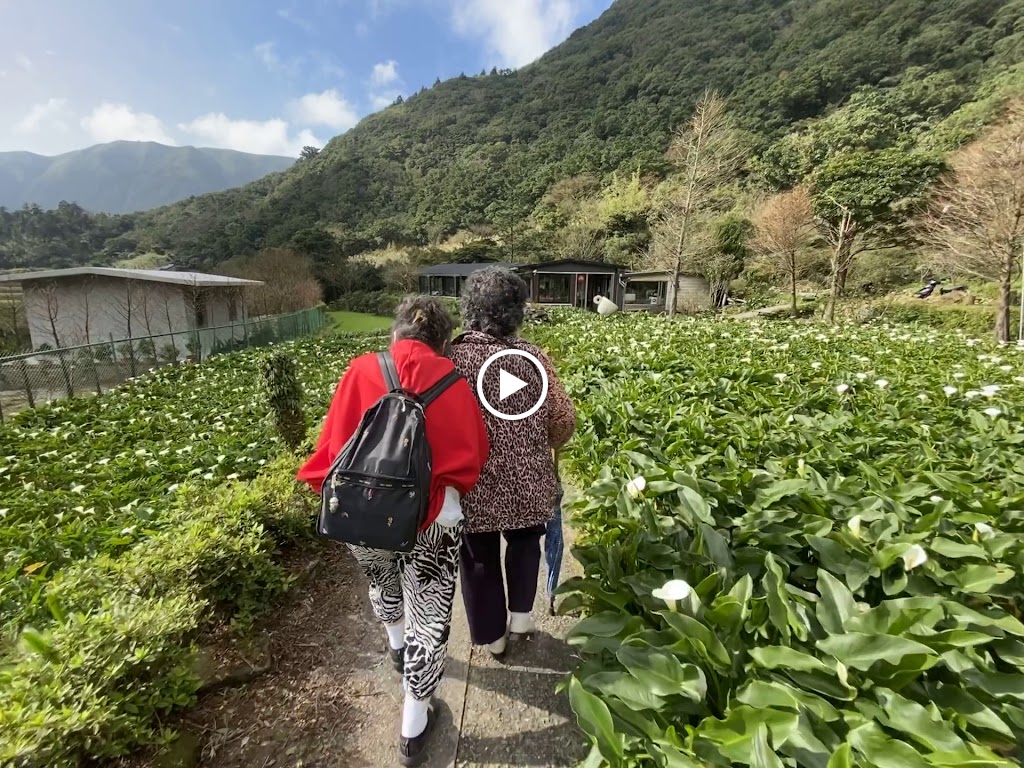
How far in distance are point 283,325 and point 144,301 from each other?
4183 mm

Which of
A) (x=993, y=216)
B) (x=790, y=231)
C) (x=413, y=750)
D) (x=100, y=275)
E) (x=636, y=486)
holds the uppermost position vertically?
(x=790, y=231)

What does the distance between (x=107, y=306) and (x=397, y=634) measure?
18.0 metres

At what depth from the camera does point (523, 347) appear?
175 cm

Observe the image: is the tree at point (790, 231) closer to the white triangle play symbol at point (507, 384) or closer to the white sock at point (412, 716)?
the white triangle play symbol at point (507, 384)

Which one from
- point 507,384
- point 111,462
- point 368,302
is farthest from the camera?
point 368,302

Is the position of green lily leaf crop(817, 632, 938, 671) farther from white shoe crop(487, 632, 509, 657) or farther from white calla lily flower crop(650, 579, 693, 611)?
white shoe crop(487, 632, 509, 657)

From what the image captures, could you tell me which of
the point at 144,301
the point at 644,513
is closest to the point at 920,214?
the point at 644,513

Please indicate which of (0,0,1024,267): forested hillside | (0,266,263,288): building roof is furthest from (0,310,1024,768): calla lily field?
(0,0,1024,267): forested hillside

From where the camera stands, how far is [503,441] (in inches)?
69.6

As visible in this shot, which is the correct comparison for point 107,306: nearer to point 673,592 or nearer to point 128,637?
point 128,637

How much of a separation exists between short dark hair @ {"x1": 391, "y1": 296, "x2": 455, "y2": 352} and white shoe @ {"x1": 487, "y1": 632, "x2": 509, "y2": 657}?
1.35m

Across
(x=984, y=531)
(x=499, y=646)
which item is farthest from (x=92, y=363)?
(x=984, y=531)

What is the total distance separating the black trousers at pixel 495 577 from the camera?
1.85 meters

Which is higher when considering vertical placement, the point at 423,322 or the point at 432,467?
the point at 423,322
